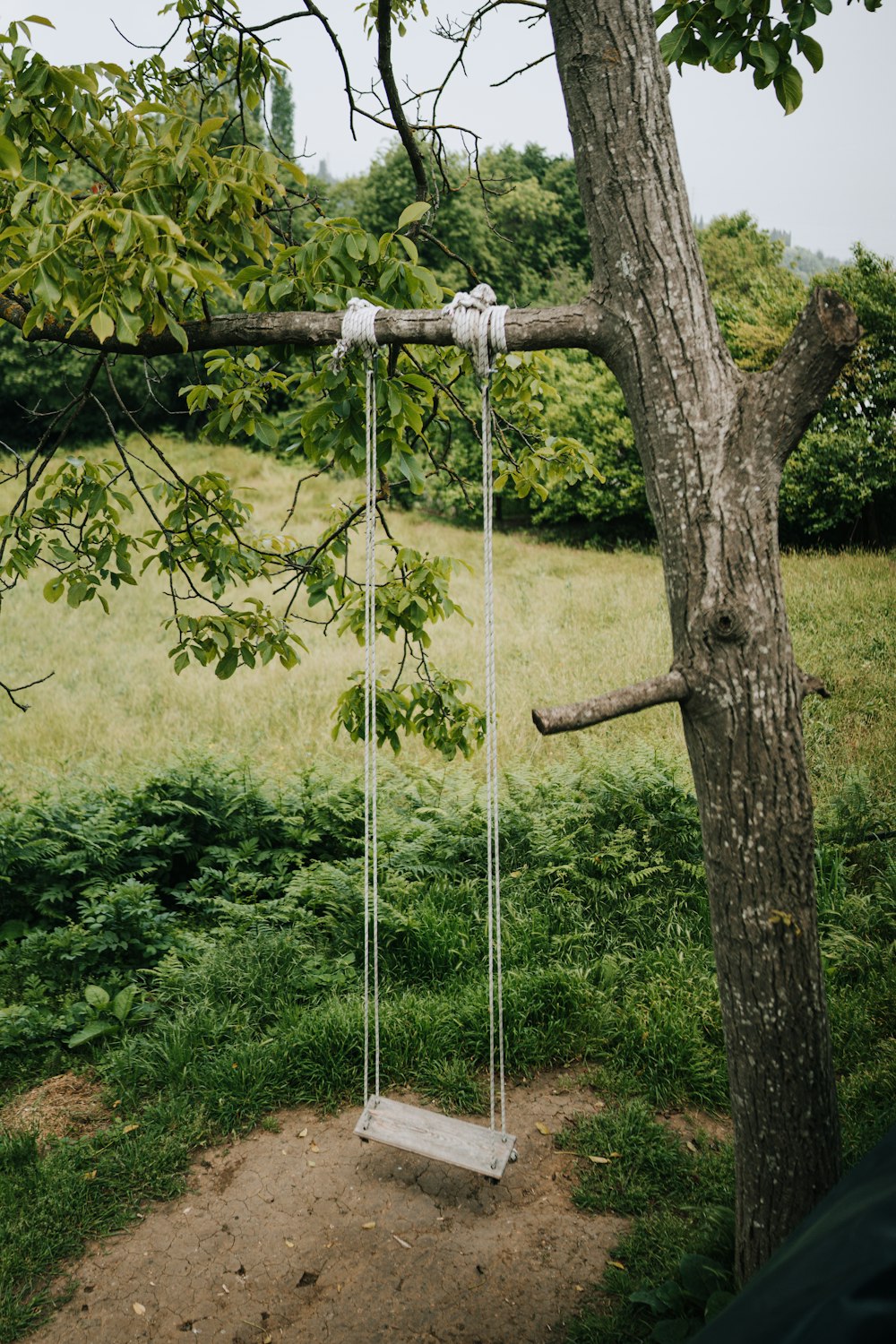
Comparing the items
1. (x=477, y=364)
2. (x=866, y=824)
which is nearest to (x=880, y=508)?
(x=866, y=824)

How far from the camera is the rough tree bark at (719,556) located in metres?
2.22

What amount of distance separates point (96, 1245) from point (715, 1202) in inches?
85.6

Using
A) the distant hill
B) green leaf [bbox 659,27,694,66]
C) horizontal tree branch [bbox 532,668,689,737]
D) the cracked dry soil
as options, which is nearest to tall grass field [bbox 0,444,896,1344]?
the cracked dry soil

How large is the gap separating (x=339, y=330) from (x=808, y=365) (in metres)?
1.34

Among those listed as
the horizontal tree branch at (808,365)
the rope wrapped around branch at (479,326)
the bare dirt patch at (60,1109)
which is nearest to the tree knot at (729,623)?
the horizontal tree branch at (808,365)

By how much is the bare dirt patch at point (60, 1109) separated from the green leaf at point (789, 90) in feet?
14.6

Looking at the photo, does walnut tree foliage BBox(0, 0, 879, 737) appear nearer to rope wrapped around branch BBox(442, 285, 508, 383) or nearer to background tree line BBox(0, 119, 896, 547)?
background tree line BBox(0, 119, 896, 547)

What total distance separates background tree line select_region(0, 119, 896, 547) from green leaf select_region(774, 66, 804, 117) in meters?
1.39

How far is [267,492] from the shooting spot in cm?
1953

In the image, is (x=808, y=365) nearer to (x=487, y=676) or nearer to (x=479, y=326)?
(x=479, y=326)

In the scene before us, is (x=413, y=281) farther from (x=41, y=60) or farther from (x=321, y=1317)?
(x=321, y=1317)

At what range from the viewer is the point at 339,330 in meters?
2.75

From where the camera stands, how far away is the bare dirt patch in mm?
3902

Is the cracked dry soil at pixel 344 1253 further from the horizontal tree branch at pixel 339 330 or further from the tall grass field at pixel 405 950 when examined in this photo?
the horizontal tree branch at pixel 339 330
